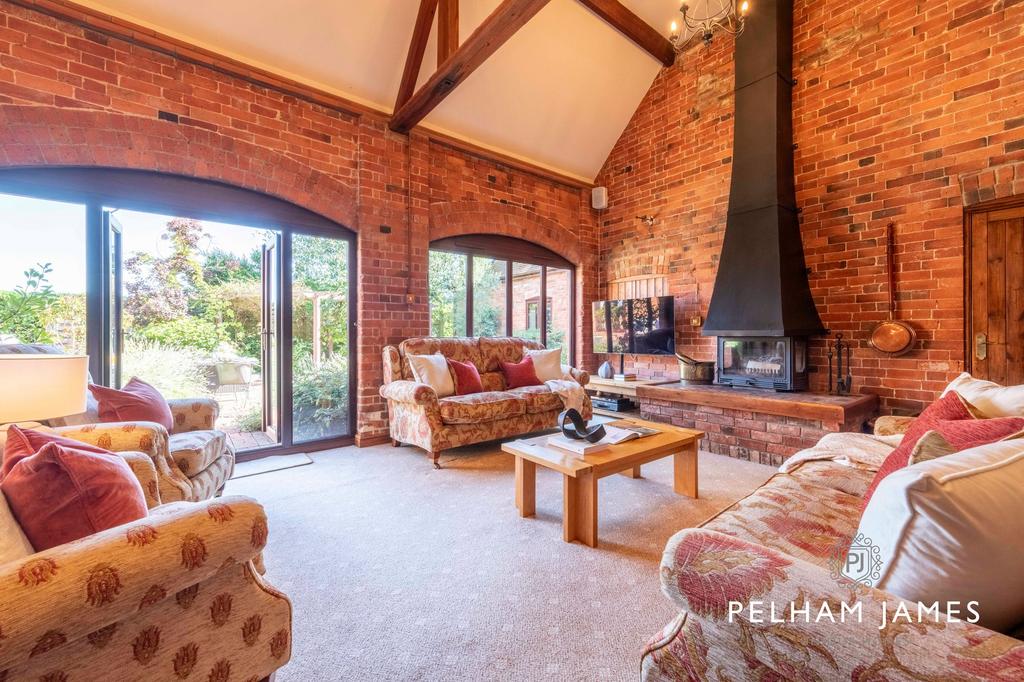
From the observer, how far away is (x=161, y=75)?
9.94 feet

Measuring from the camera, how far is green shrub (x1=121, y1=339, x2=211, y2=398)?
3.08 m

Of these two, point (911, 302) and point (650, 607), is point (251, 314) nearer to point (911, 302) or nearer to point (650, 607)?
point (650, 607)

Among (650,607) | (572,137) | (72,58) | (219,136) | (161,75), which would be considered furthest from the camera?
(572,137)

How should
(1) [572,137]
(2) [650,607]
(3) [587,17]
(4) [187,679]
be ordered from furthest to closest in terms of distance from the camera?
(1) [572,137]
(3) [587,17]
(2) [650,607]
(4) [187,679]

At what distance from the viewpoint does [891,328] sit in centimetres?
342

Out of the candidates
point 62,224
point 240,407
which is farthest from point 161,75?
point 240,407

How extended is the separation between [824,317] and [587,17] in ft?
12.0

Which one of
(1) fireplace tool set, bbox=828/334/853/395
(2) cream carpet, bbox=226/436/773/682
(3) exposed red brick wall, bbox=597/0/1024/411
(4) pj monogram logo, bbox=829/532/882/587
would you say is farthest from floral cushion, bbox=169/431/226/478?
(1) fireplace tool set, bbox=828/334/853/395

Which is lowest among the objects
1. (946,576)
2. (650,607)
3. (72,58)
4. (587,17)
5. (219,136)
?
(650,607)

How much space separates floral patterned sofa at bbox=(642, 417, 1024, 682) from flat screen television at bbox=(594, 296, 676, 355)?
12.3 ft

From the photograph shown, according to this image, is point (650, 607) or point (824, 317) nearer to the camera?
point (650, 607)

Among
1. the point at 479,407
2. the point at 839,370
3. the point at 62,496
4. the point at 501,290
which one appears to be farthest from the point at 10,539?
the point at 839,370

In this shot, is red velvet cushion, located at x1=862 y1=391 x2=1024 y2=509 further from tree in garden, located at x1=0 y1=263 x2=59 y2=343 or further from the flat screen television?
tree in garden, located at x1=0 y1=263 x2=59 y2=343

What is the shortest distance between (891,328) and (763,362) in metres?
0.93
